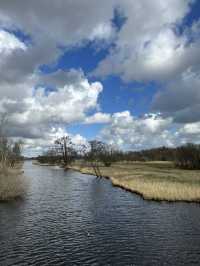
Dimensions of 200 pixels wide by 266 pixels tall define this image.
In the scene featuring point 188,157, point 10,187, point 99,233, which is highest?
point 188,157

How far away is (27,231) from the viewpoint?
2266cm

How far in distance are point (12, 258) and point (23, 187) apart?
22.6 meters

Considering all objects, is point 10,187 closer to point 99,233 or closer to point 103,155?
point 99,233

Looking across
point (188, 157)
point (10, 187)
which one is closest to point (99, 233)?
point (10, 187)

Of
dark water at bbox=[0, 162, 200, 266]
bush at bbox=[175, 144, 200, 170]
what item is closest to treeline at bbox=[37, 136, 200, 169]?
bush at bbox=[175, 144, 200, 170]

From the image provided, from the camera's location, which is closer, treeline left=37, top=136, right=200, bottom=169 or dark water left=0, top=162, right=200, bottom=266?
dark water left=0, top=162, right=200, bottom=266

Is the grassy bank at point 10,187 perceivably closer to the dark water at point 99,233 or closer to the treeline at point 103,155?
the dark water at point 99,233

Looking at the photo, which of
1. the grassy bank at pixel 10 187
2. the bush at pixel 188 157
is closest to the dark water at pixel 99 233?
the grassy bank at pixel 10 187

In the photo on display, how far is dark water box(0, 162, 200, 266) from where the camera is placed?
56.7 ft

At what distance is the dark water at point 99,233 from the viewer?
17281mm

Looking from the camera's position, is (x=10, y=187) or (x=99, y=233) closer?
(x=99, y=233)

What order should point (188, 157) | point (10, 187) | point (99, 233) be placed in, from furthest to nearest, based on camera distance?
point (188, 157) < point (10, 187) < point (99, 233)

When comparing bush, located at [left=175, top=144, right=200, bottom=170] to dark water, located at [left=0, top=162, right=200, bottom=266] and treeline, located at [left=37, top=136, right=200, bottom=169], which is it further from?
dark water, located at [left=0, top=162, right=200, bottom=266]

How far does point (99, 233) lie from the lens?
2242cm
